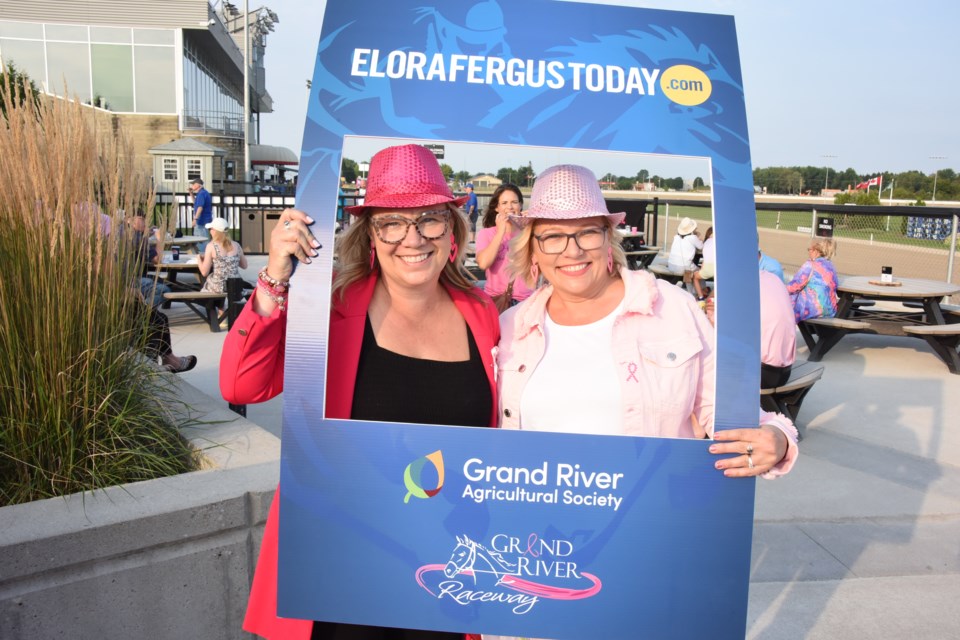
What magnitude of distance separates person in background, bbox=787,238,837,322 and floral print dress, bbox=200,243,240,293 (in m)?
6.79

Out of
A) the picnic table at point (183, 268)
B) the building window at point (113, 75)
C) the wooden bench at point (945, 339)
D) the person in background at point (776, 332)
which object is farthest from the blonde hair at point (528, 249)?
the building window at point (113, 75)

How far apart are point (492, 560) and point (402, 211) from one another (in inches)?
34.0

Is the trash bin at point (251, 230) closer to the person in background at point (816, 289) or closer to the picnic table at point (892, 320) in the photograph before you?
the person in background at point (816, 289)

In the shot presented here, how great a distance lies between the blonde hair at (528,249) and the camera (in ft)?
6.82

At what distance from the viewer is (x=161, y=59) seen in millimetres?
36688

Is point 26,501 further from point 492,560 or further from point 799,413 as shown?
point 799,413

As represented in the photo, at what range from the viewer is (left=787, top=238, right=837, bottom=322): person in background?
865 cm

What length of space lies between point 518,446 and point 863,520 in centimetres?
355

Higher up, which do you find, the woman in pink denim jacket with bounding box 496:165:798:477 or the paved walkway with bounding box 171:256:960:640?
the woman in pink denim jacket with bounding box 496:165:798:477

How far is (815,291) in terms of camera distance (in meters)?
8.74

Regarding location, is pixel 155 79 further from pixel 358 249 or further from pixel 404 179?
pixel 404 179

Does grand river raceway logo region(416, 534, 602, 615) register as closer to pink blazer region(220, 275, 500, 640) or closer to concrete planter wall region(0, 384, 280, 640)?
pink blazer region(220, 275, 500, 640)

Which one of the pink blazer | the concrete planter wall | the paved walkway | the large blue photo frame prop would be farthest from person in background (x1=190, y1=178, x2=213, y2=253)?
the large blue photo frame prop

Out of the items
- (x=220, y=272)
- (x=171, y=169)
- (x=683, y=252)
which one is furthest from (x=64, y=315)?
(x=171, y=169)
